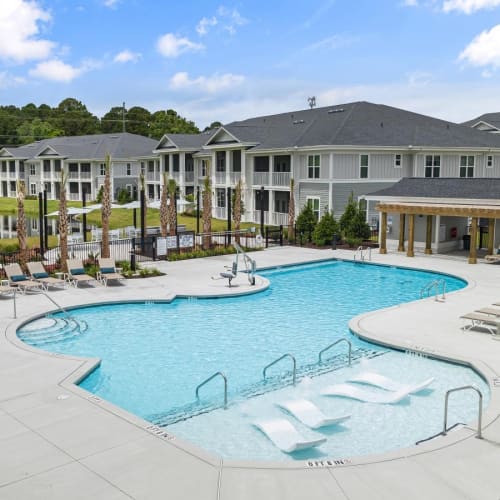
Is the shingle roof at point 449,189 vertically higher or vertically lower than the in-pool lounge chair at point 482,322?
higher

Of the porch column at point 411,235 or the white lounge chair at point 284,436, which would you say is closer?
the white lounge chair at point 284,436

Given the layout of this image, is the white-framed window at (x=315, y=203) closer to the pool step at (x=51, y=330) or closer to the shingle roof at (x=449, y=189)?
the shingle roof at (x=449, y=189)

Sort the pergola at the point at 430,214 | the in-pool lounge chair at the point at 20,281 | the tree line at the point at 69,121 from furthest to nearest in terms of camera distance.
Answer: the tree line at the point at 69,121, the pergola at the point at 430,214, the in-pool lounge chair at the point at 20,281

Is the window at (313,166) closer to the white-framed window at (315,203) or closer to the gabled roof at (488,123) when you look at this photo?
the white-framed window at (315,203)

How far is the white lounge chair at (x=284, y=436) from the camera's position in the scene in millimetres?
9203

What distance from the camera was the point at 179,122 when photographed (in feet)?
308

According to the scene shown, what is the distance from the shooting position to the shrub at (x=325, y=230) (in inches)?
1307

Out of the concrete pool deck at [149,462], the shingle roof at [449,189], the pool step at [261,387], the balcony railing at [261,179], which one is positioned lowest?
the pool step at [261,387]

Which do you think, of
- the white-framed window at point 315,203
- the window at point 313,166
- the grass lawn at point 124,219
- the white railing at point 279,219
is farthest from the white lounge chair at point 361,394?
the white railing at point 279,219

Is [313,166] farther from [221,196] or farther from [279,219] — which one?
[221,196]

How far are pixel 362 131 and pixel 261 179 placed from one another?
8.27 meters

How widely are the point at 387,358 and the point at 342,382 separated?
79.6 inches

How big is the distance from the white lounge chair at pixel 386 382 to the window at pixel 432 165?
98.8 feet

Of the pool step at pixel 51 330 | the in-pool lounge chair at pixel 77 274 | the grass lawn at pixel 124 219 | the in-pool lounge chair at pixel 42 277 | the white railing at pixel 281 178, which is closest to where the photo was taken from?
the pool step at pixel 51 330
